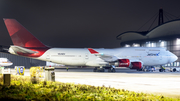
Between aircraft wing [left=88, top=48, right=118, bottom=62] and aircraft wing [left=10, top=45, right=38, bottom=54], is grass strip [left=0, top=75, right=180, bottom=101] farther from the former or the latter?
aircraft wing [left=88, top=48, right=118, bottom=62]

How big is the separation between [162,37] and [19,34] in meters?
47.5

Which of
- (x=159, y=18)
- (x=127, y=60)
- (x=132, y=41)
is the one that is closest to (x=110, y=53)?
(x=127, y=60)

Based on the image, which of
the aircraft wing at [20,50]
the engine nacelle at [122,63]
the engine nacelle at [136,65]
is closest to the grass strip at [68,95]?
the aircraft wing at [20,50]

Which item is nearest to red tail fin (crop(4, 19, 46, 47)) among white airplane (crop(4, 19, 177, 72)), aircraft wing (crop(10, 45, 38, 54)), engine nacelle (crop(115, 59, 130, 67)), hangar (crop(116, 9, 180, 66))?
white airplane (crop(4, 19, 177, 72))

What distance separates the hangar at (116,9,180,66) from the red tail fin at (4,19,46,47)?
44651 millimetres

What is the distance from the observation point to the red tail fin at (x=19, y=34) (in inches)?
1409

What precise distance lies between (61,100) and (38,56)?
94.0 ft

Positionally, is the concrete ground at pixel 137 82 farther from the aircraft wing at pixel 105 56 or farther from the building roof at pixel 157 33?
the building roof at pixel 157 33

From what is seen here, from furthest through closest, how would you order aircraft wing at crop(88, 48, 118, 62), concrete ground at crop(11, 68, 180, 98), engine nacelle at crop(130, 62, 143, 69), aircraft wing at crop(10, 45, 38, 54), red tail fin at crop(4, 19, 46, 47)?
1. aircraft wing at crop(88, 48, 118, 62)
2. engine nacelle at crop(130, 62, 143, 69)
3. red tail fin at crop(4, 19, 46, 47)
4. aircraft wing at crop(10, 45, 38, 54)
5. concrete ground at crop(11, 68, 180, 98)

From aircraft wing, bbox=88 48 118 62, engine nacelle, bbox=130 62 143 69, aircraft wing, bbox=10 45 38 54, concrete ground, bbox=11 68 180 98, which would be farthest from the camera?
aircraft wing, bbox=88 48 118 62

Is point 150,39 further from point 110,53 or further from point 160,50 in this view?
point 110,53

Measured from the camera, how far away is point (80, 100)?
8.84 m

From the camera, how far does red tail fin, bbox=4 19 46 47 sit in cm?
3578

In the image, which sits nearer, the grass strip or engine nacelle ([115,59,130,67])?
the grass strip
